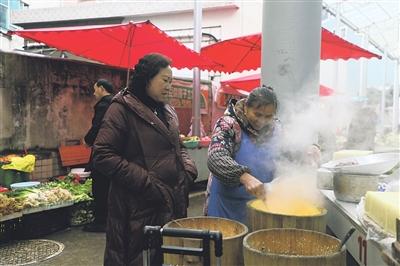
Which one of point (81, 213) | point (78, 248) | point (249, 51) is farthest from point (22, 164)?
point (249, 51)

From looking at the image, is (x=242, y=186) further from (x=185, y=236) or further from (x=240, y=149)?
(x=185, y=236)

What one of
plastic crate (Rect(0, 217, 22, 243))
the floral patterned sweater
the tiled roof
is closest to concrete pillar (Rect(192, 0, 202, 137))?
plastic crate (Rect(0, 217, 22, 243))

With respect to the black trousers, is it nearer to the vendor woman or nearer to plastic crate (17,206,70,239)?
plastic crate (17,206,70,239)

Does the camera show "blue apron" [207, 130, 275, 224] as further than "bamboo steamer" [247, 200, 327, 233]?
Yes

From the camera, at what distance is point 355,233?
2.27 metres

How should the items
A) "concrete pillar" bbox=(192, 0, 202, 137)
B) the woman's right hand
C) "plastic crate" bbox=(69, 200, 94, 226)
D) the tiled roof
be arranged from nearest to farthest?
1. the woman's right hand
2. "plastic crate" bbox=(69, 200, 94, 226)
3. "concrete pillar" bbox=(192, 0, 202, 137)
4. the tiled roof

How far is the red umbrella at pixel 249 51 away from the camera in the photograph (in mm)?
7759

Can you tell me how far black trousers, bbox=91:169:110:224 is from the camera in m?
5.30

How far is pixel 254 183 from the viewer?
2381 mm

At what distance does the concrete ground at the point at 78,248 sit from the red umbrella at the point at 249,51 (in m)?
4.98

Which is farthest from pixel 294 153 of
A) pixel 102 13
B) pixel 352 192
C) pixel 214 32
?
pixel 102 13

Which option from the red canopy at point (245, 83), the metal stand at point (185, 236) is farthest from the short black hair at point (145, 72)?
the red canopy at point (245, 83)

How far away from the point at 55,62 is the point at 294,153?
17.5 feet

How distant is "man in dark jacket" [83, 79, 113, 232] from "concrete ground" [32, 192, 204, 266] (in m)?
0.21
